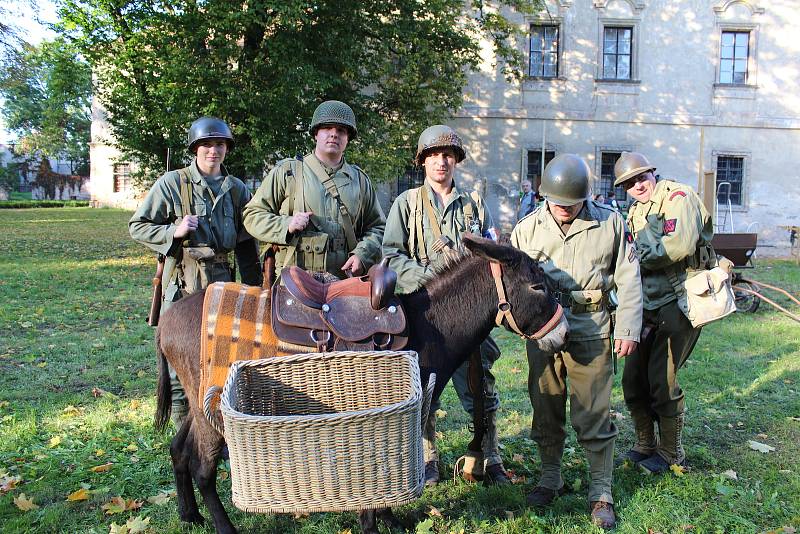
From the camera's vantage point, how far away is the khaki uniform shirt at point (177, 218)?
4609 millimetres

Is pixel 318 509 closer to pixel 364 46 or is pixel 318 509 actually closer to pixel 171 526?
pixel 171 526

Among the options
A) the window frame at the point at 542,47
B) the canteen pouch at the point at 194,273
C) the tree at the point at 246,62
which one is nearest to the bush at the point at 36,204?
the tree at the point at 246,62

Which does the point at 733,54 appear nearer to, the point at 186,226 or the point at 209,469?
the point at 186,226

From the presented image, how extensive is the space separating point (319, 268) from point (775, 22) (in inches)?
955

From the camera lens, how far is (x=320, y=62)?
1480cm

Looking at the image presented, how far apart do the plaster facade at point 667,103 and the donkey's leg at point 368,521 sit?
19350 millimetres

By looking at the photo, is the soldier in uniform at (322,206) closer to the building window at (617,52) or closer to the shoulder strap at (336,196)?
the shoulder strap at (336,196)

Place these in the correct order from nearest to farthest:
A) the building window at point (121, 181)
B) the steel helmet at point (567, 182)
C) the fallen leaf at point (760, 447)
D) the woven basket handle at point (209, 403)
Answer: the woven basket handle at point (209, 403)
the steel helmet at point (567, 182)
the fallen leaf at point (760, 447)
the building window at point (121, 181)

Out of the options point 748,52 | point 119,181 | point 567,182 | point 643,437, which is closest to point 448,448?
point 643,437

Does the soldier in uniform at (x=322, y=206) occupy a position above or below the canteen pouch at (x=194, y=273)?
above

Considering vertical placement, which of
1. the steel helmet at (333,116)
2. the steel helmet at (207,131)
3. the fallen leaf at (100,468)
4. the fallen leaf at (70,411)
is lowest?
the fallen leaf at (100,468)

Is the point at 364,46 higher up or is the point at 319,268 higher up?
the point at 364,46

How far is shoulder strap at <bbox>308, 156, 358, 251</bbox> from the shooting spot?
453 cm

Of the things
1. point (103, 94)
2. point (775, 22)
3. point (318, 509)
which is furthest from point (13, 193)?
point (318, 509)
